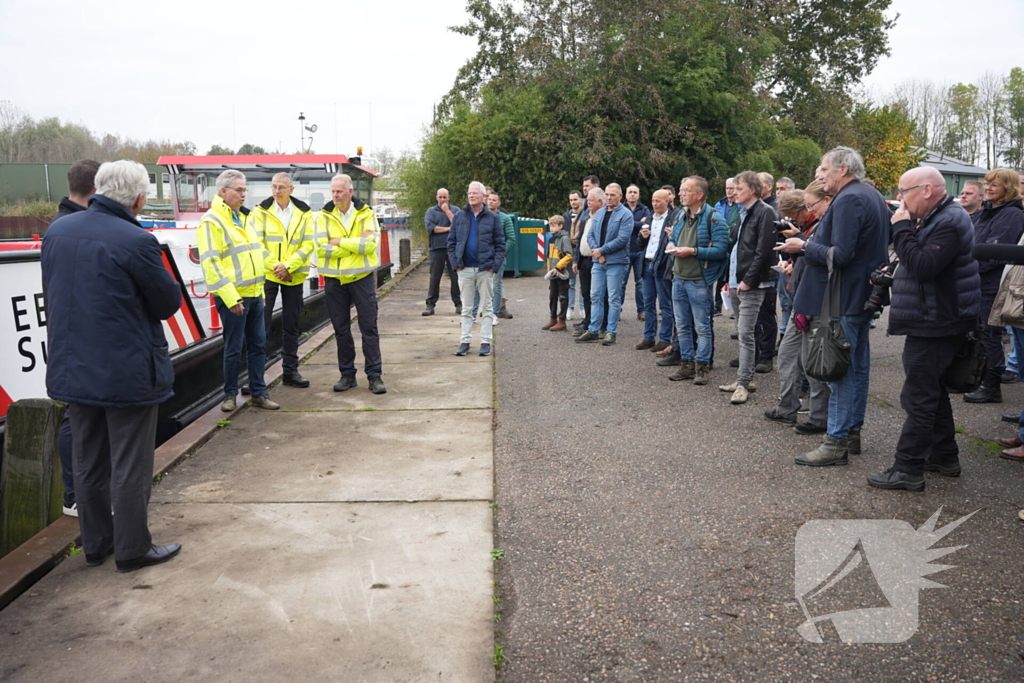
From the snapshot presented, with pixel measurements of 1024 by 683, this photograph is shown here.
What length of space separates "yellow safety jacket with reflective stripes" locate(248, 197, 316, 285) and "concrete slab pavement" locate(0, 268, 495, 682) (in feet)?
5.48

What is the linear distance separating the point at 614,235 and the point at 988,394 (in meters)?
4.29

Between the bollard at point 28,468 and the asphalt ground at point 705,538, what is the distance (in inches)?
98.9

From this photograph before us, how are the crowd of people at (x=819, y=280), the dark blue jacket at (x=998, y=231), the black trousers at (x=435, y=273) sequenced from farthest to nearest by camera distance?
the black trousers at (x=435, y=273) → the dark blue jacket at (x=998, y=231) → the crowd of people at (x=819, y=280)

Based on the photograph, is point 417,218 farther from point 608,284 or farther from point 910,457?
point 910,457

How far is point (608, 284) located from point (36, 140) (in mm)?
48702

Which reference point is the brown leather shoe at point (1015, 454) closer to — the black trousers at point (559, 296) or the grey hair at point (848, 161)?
the grey hair at point (848, 161)

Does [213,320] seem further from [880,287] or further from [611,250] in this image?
[880,287]

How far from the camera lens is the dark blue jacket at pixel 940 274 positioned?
4.54 m

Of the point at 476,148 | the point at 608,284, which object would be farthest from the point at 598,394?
the point at 476,148

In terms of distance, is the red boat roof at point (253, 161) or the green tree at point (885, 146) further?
the green tree at point (885, 146)

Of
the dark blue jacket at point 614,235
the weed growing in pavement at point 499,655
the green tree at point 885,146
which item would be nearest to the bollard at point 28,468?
the weed growing in pavement at point 499,655

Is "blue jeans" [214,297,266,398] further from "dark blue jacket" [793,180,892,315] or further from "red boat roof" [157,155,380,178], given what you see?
"red boat roof" [157,155,380,178]

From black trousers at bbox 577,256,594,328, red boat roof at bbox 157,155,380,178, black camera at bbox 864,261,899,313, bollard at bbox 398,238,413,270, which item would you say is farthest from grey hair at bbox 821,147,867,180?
bollard at bbox 398,238,413,270

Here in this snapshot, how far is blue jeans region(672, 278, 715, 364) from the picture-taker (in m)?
7.79
